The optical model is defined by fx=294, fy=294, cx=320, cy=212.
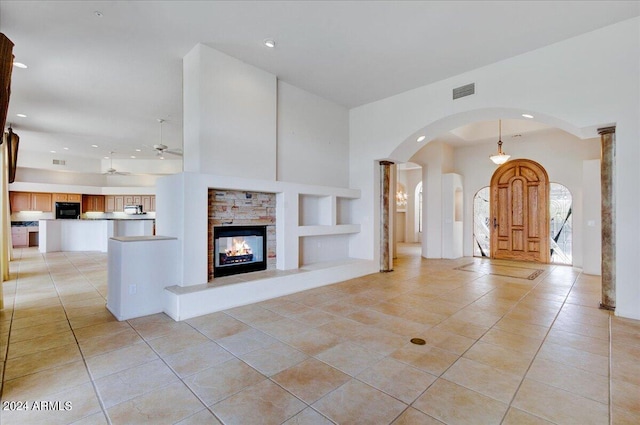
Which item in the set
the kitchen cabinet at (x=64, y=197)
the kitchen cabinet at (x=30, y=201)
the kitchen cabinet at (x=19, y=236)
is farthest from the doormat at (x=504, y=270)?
the kitchen cabinet at (x=19, y=236)

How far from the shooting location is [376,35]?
3.99m

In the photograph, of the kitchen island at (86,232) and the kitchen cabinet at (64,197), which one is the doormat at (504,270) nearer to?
the kitchen island at (86,232)

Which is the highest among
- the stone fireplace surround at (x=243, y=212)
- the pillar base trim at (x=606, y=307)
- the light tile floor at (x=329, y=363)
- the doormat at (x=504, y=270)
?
the stone fireplace surround at (x=243, y=212)

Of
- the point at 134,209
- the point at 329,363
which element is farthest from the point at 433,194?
the point at 134,209

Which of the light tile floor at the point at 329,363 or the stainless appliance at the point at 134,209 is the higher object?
→ the stainless appliance at the point at 134,209

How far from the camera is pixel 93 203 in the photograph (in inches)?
506

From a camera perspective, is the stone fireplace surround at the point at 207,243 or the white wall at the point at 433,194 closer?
the stone fireplace surround at the point at 207,243

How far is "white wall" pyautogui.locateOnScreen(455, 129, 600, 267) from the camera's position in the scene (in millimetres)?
7133

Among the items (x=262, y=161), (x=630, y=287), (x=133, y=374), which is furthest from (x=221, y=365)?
(x=630, y=287)

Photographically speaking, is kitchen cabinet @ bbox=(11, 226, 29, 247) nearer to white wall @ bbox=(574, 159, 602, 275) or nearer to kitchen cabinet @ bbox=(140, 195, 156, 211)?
kitchen cabinet @ bbox=(140, 195, 156, 211)

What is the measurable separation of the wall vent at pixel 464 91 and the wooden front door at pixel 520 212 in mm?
4434

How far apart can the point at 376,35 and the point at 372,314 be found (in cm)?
372

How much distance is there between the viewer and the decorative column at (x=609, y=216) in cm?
379

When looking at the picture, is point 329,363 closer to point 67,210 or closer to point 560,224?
point 560,224
